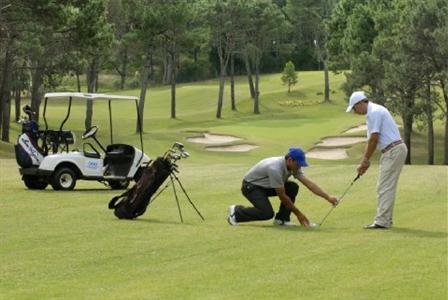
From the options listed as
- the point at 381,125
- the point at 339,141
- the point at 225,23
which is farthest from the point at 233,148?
the point at 381,125

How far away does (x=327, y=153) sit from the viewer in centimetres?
5088

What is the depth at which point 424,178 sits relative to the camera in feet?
75.4

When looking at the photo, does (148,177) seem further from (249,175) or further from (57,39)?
(57,39)

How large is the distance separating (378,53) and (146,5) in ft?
64.7

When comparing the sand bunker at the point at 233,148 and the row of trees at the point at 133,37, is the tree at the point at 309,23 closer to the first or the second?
the row of trees at the point at 133,37

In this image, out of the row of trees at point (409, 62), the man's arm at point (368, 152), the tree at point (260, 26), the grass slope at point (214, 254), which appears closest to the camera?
the grass slope at point (214, 254)

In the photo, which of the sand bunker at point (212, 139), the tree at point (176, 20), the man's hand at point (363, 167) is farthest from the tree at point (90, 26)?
the tree at point (176, 20)

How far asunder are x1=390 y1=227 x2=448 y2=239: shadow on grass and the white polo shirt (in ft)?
4.01

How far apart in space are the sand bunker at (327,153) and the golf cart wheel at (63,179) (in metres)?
30.9

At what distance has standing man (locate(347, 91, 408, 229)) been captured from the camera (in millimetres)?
12195

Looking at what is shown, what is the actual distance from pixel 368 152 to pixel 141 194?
13.2 ft

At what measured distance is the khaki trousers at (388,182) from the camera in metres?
12.2

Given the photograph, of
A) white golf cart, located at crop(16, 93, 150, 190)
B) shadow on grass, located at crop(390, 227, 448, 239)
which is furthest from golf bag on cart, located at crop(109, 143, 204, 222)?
white golf cart, located at crop(16, 93, 150, 190)

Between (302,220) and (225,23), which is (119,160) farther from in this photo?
(225,23)
